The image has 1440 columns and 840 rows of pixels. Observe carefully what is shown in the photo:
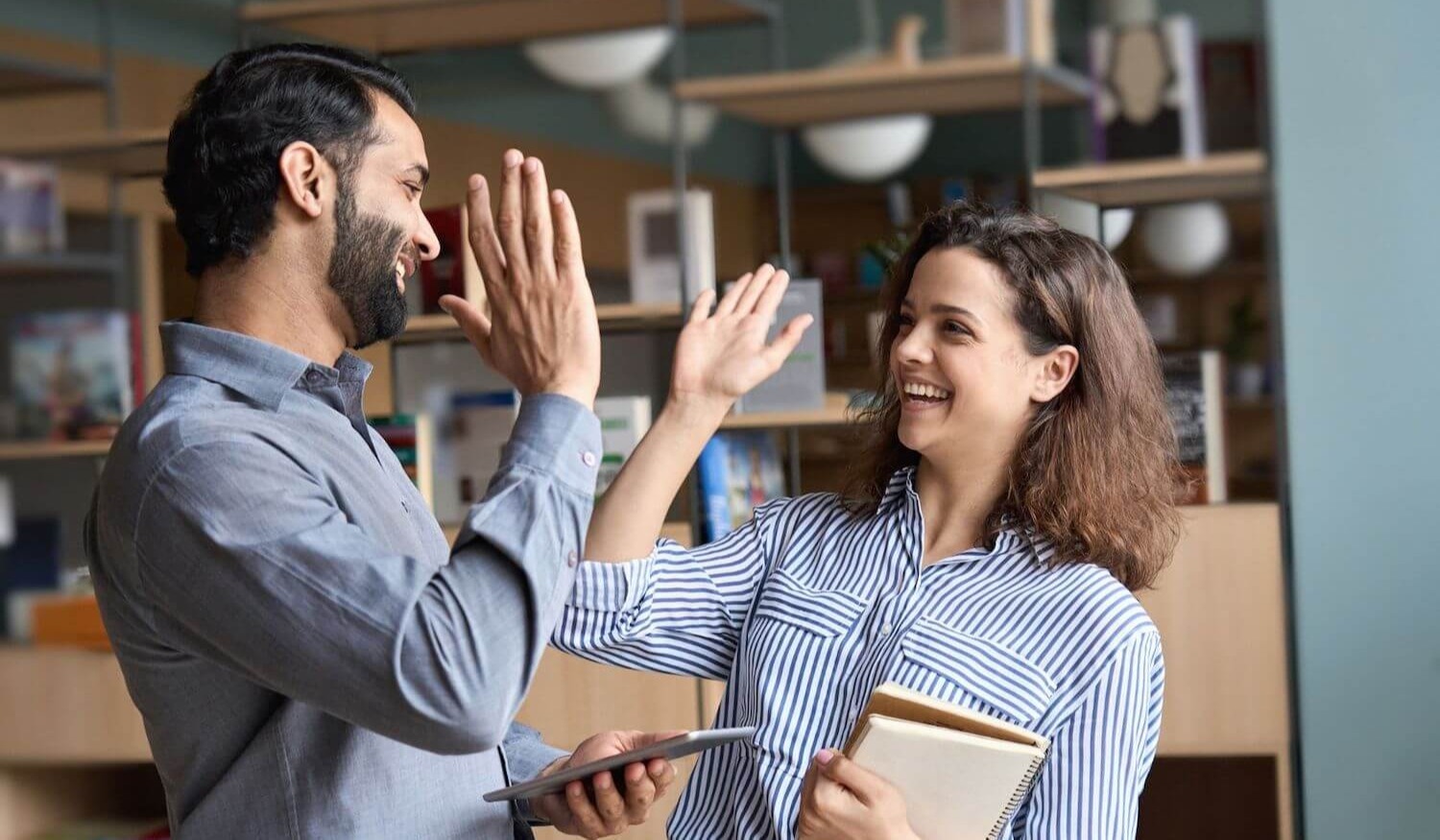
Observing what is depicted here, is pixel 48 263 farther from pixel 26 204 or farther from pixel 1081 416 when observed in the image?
pixel 1081 416

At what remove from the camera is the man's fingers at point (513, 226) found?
112 centimetres

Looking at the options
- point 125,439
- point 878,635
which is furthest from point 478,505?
point 878,635

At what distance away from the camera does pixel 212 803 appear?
117 centimetres

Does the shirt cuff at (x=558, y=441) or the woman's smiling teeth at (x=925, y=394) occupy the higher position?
the woman's smiling teeth at (x=925, y=394)

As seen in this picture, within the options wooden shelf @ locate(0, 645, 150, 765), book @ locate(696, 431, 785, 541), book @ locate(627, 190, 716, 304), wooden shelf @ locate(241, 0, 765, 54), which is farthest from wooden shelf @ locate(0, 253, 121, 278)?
book @ locate(696, 431, 785, 541)

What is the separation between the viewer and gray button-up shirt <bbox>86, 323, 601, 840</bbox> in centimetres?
103

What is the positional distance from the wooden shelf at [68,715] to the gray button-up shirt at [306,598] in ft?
7.24

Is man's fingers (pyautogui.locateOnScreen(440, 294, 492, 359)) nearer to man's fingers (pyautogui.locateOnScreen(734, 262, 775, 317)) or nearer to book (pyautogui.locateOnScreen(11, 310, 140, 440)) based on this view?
man's fingers (pyautogui.locateOnScreen(734, 262, 775, 317))

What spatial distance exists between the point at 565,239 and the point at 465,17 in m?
2.41

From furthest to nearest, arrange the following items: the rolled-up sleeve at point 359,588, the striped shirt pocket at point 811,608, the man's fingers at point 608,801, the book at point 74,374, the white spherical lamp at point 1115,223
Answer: the book at point 74,374 < the white spherical lamp at point 1115,223 < the striped shirt pocket at point 811,608 < the man's fingers at point 608,801 < the rolled-up sleeve at point 359,588

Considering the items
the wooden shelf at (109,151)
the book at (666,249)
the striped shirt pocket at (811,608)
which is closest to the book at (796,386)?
the book at (666,249)

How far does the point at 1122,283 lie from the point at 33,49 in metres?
4.04

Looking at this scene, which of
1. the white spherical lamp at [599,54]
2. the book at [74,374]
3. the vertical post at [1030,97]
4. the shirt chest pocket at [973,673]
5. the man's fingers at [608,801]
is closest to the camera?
the man's fingers at [608,801]

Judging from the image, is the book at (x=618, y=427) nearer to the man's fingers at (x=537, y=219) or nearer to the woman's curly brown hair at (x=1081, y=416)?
the woman's curly brown hair at (x=1081, y=416)
